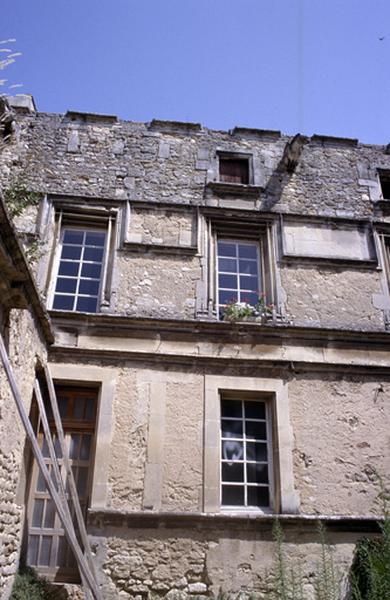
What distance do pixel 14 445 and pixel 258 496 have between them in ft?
9.51

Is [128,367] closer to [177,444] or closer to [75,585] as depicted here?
[177,444]

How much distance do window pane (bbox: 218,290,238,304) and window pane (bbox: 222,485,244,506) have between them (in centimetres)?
250

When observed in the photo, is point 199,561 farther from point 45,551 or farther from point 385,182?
point 385,182

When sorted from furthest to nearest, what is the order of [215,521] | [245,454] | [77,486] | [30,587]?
1. [245,454]
2. [77,486]
3. [215,521]
4. [30,587]

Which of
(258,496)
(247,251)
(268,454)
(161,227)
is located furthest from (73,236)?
(258,496)

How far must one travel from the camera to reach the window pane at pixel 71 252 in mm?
8068

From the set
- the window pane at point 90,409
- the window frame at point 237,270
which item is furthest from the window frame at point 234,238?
the window pane at point 90,409

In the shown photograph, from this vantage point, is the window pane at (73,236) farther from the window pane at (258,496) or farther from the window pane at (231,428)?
the window pane at (258,496)

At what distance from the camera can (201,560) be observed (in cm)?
606

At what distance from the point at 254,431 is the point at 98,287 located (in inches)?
113

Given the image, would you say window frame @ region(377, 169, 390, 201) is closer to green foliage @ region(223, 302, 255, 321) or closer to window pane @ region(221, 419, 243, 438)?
green foliage @ region(223, 302, 255, 321)

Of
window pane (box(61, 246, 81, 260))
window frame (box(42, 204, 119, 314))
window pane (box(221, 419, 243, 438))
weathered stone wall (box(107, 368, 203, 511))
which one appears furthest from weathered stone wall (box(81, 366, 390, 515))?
window pane (box(61, 246, 81, 260))

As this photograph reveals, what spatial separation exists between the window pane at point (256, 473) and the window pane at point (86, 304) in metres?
2.90

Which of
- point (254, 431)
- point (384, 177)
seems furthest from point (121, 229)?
point (384, 177)
